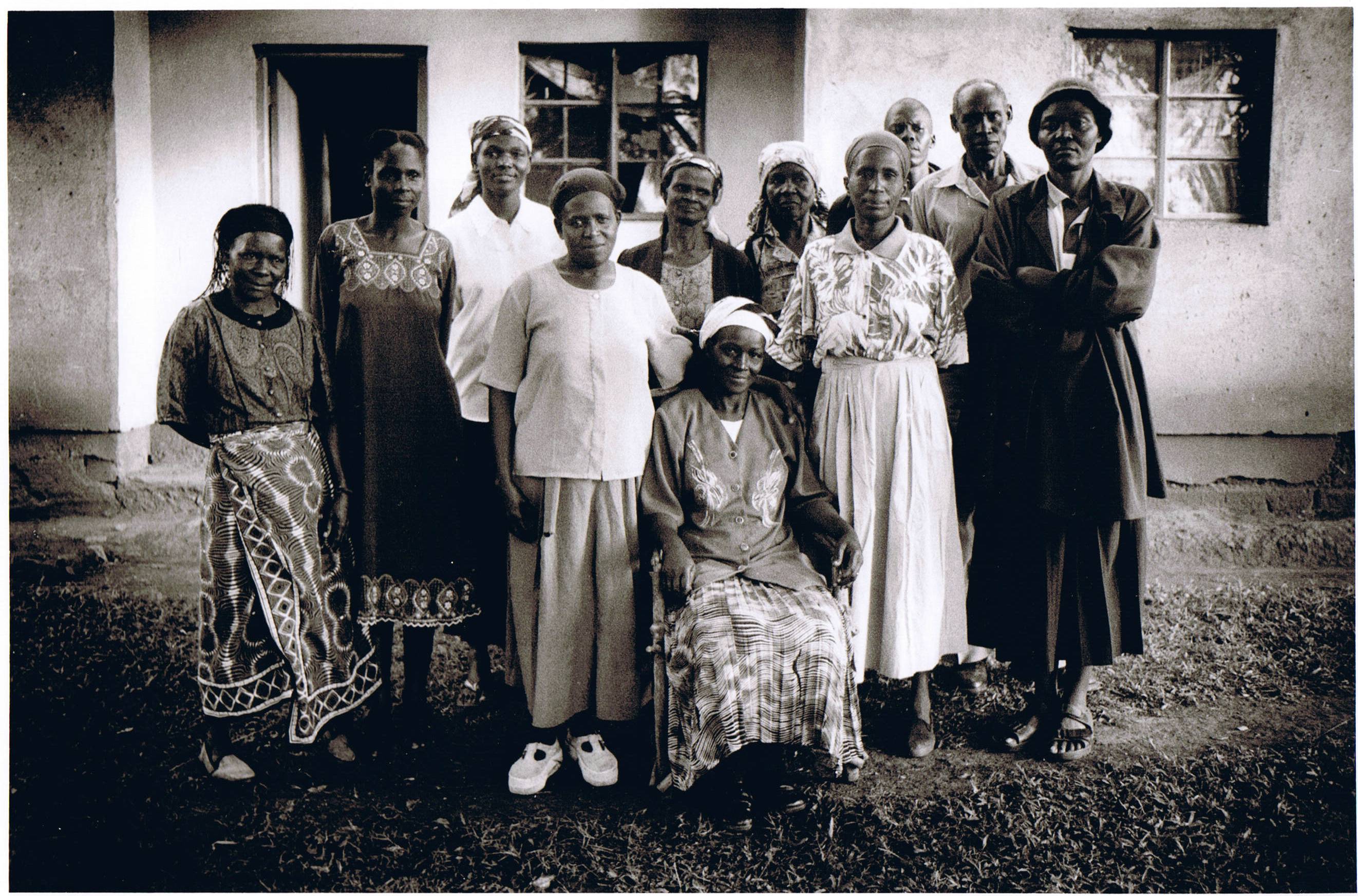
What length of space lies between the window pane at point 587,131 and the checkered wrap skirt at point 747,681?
4.95 m

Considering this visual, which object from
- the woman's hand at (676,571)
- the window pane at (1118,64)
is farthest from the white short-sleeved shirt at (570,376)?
the window pane at (1118,64)

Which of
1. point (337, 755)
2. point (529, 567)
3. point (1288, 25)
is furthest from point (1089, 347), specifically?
point (1288, 25)

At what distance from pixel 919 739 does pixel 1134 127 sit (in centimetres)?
508

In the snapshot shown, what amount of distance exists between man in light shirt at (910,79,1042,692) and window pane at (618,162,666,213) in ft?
10.1

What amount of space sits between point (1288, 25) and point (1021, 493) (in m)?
4.96

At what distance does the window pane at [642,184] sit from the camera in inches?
281

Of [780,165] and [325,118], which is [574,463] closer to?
[780,165]

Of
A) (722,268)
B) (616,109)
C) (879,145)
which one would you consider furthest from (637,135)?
A: (879,145)

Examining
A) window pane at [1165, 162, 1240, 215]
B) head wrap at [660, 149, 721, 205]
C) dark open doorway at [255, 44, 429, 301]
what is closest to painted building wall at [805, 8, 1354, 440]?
window pane at [1165, 162, 1240, 215]

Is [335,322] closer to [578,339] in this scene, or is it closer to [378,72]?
[578,339]

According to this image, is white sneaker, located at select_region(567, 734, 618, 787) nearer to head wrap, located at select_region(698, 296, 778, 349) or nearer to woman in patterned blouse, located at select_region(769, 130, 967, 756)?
woman in patterned blouse, located at select_region(769, 130, 967, 756)

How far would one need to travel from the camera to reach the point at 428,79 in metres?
6.80

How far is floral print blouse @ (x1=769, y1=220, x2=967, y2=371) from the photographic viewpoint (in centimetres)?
331

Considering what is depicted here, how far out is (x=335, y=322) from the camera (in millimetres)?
3375
